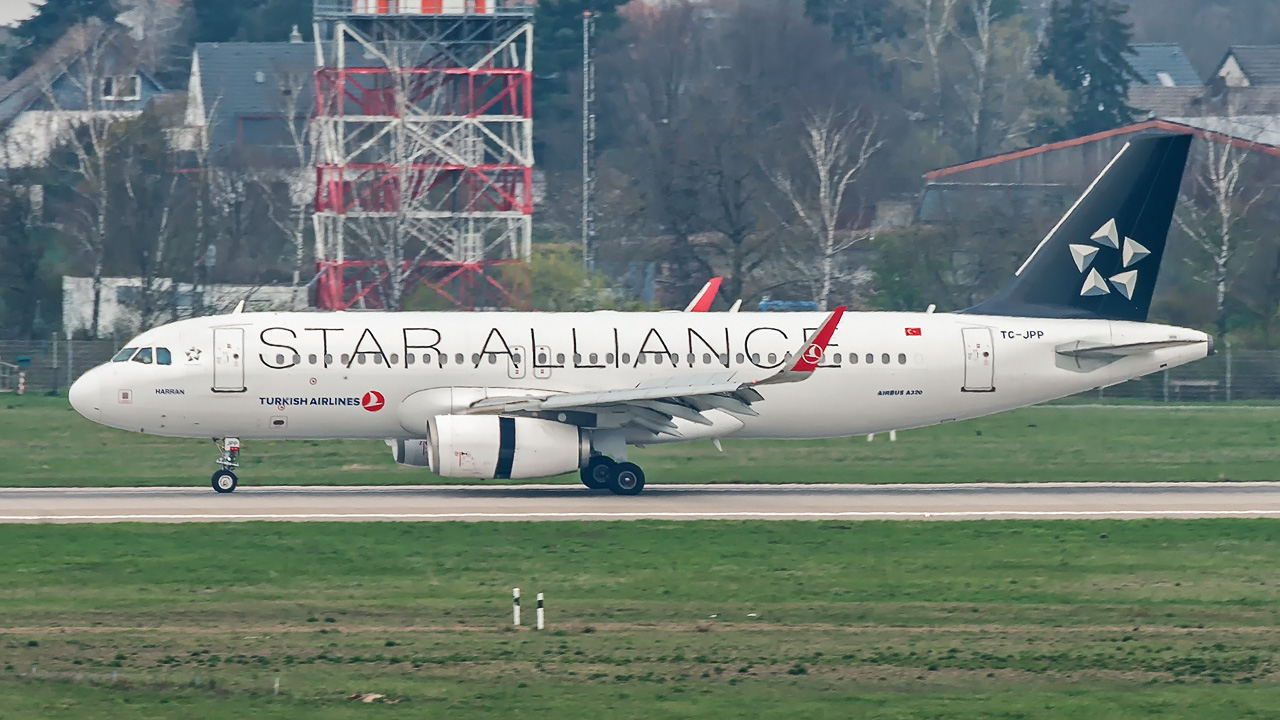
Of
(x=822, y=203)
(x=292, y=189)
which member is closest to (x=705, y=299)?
(x=822, y=203)

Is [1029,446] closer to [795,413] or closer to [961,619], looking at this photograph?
[795,413]

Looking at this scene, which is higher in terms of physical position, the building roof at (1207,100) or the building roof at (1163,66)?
the building roof at (1163,66)

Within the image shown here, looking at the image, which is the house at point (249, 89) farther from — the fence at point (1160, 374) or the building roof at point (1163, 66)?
the building roof at point (1163, 66)

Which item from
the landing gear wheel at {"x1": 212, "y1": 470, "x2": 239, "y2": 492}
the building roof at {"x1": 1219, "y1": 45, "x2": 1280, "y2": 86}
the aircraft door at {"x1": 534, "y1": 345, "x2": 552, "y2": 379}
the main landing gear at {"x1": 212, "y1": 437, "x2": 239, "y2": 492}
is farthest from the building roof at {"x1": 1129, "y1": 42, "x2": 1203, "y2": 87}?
the landing gear wheel at {"x1": 212, "y1": 470, "x2": 239, "y2": 492}

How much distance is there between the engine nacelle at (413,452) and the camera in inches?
1414

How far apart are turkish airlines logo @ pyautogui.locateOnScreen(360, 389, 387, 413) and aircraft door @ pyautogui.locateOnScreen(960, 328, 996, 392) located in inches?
471

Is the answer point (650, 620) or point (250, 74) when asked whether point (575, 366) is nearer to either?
point (650, 620)

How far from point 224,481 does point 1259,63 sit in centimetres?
9017

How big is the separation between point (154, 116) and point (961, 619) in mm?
60439

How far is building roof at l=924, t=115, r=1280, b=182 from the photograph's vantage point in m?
71.8

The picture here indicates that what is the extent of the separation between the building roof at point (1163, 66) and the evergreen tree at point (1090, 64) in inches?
884

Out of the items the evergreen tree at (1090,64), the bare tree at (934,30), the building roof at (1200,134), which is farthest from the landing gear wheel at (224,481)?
the bare tree at (934,30)

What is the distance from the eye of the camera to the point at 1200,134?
7362cm

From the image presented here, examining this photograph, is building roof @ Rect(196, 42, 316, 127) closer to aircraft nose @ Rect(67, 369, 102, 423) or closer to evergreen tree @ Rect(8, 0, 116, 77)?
evergreen tree @ Rect(8, 0, 116, 77)
